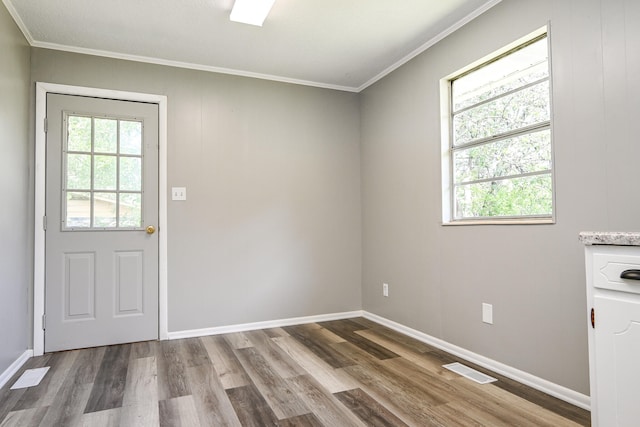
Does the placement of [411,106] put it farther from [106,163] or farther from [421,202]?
[106,163]

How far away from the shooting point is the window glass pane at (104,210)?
124 inches

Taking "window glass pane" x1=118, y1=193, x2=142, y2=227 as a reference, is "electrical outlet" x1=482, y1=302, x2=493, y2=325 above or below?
below

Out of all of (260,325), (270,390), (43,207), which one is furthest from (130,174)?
(270,390)

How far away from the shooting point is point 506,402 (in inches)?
81.3

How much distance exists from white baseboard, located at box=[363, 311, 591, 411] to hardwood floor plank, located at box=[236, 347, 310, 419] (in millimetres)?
1254

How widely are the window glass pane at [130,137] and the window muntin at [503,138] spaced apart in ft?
8.23

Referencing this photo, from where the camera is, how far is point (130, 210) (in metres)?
3.24

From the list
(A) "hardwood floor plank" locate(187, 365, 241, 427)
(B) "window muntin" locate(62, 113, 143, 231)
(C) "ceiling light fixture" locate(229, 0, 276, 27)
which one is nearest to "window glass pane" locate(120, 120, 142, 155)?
(B) "window muntin" locate(62, 113, 143, 231)

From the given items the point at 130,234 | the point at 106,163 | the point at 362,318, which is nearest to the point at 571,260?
the point at 362,318

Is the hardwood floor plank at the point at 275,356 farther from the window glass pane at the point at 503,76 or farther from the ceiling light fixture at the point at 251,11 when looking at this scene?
the ceiling light fixture at the point at 251,11

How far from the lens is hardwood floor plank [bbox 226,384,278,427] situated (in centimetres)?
191

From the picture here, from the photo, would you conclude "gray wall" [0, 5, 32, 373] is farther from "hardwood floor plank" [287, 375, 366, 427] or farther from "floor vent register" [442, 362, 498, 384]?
"floor vent register" [442, 362, 498, 384]

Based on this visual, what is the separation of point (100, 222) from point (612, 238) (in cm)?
329

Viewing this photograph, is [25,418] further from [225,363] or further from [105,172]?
[105,172]
